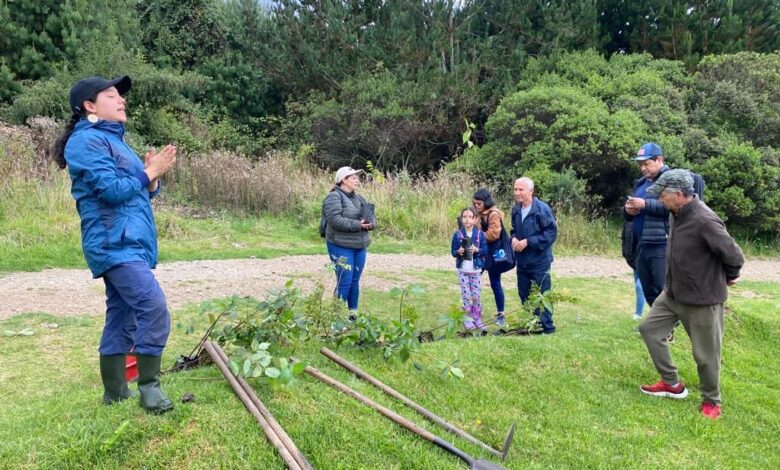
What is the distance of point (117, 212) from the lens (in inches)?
124

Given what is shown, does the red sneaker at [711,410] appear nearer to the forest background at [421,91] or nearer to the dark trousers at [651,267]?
the dark trousers at [651,267]

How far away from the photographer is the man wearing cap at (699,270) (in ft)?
13.5

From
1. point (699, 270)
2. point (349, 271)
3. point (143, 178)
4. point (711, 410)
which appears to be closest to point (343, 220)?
point (349, 271)

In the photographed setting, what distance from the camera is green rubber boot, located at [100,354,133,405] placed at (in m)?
3.39

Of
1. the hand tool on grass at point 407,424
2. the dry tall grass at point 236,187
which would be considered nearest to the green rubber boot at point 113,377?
the hand tool on grass at point 407,424

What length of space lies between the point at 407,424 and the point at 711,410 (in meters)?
2.55

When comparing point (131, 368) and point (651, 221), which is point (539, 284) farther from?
point (131, 368)

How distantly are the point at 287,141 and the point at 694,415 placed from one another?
17991 millimetres

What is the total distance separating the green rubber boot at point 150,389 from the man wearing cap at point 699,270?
359 centimetres

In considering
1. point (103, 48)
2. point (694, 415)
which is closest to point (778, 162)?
point (694, 415)

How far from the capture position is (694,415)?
4.34 m

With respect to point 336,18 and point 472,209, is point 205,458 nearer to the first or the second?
point 472,209

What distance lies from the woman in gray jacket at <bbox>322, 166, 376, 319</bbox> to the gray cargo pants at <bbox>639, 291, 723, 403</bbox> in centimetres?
285

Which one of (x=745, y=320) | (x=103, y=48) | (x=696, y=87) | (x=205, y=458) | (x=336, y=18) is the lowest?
(x=745, y=320)
